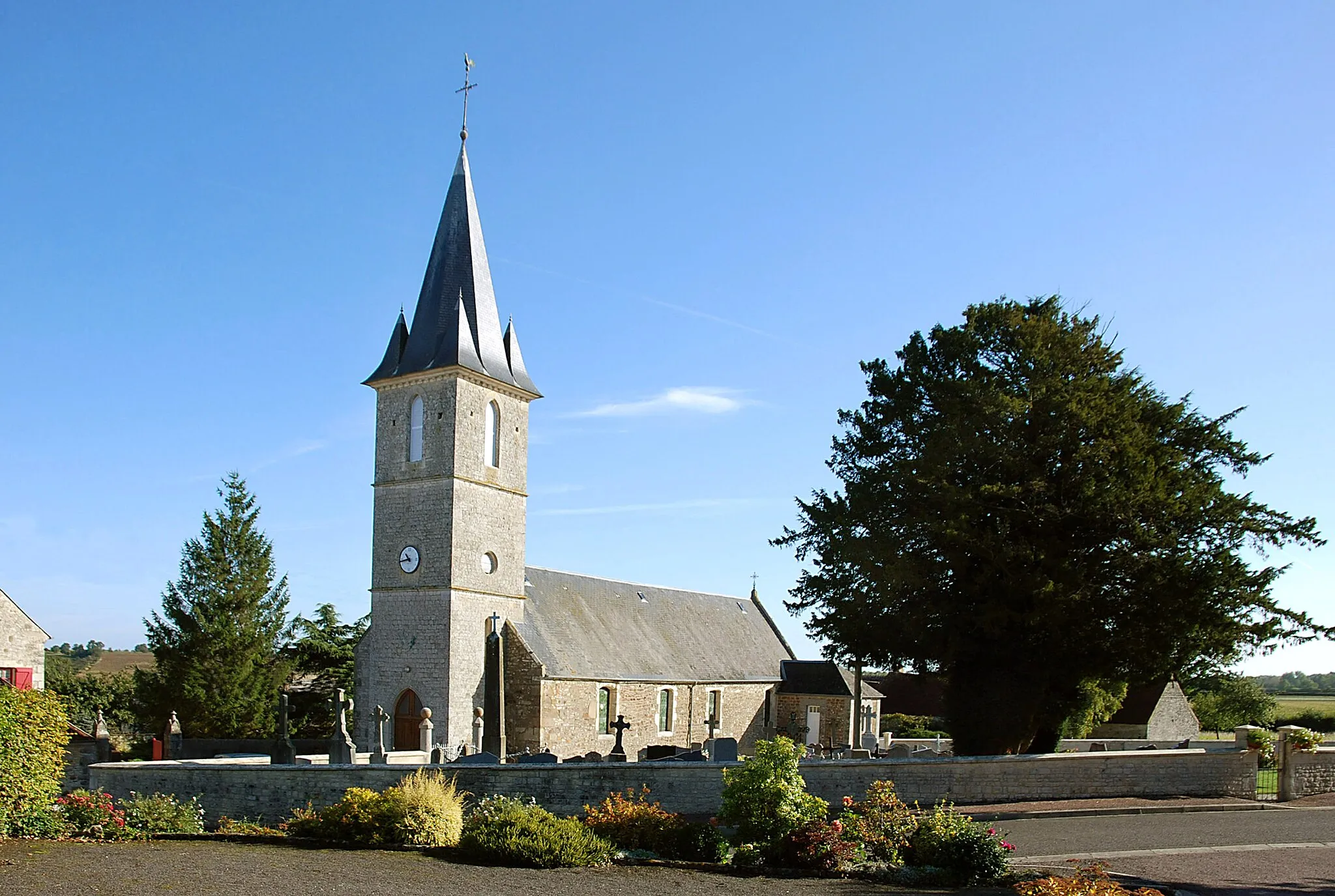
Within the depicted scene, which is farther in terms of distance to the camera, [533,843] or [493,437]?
[493,437]

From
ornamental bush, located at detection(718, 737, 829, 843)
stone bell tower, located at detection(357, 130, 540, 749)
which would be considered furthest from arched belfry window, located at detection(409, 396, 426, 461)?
ornamental bush, located at detection(718, 737, 829, 843)

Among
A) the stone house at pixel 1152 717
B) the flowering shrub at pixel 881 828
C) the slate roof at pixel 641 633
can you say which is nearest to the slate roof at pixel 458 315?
the slate roof at pixel 641 633

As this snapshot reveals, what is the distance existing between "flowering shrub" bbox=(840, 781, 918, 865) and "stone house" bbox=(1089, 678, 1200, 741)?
3422 centimetres

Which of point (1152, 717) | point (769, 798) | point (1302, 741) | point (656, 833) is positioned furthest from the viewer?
point (1152, 717)

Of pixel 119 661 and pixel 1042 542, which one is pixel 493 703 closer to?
pixel 1042 542

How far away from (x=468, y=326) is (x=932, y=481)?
1543cm

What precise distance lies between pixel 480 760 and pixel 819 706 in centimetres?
2365

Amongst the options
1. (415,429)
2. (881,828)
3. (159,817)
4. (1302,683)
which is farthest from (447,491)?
(1302,683)

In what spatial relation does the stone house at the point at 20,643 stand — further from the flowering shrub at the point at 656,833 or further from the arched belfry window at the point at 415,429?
the flowering shrub at the point at 656,833

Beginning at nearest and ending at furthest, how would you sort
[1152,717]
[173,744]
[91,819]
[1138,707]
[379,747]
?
1. [91,819]
2. [379,747]
3. [173,744]
4. [1152,717]
5. [1138,707]

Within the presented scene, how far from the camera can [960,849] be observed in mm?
12320

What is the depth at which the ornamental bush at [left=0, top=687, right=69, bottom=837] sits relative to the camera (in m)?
13.3

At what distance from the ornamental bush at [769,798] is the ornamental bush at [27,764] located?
8.85 meters

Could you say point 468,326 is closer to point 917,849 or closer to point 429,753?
point 429,753
